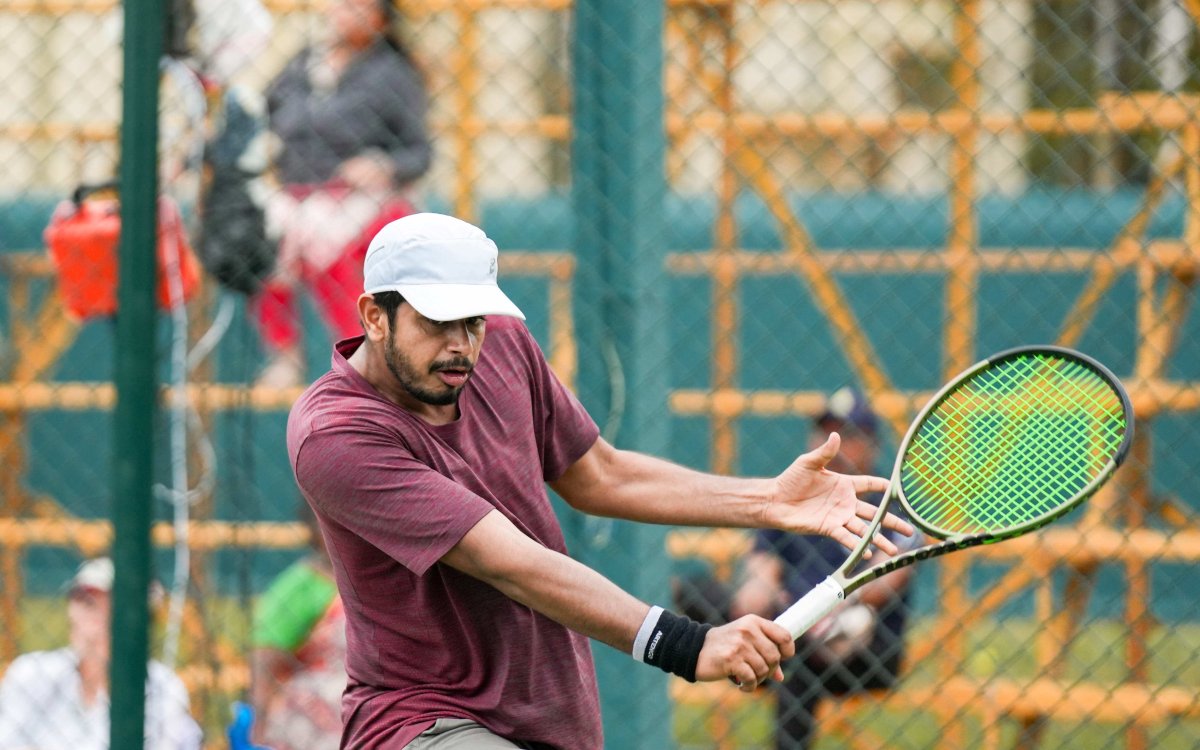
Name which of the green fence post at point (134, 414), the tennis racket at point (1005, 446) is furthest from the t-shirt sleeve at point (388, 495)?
the green fence post at point (134, 414)

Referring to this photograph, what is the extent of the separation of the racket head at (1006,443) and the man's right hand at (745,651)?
493 millimetres

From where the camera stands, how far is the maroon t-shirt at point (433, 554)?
2.66 m

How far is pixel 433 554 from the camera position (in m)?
2.63

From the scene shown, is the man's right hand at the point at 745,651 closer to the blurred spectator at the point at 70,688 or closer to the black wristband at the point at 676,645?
the black wristband at the point at 676,645

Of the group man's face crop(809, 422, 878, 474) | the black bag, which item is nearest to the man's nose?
the black bag

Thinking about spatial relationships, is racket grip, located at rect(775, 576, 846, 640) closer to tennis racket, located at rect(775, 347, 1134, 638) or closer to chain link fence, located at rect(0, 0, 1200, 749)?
tennis racket, located at rect(775, 347, 1134, 638)

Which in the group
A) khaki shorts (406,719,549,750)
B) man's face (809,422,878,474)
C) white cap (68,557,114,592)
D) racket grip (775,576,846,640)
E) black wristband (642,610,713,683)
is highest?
racket grip (775,576,846,640)

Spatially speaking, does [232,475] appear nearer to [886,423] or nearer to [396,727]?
[396,727]

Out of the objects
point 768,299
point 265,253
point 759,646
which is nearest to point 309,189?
point 265,253

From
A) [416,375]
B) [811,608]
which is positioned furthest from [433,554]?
[811,608]

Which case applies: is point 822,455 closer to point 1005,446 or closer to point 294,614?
point 1005,446

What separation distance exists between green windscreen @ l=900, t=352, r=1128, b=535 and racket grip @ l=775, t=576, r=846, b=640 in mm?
332

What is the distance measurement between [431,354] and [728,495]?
70 centimetres

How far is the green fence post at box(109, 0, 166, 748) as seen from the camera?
3.65 metres
